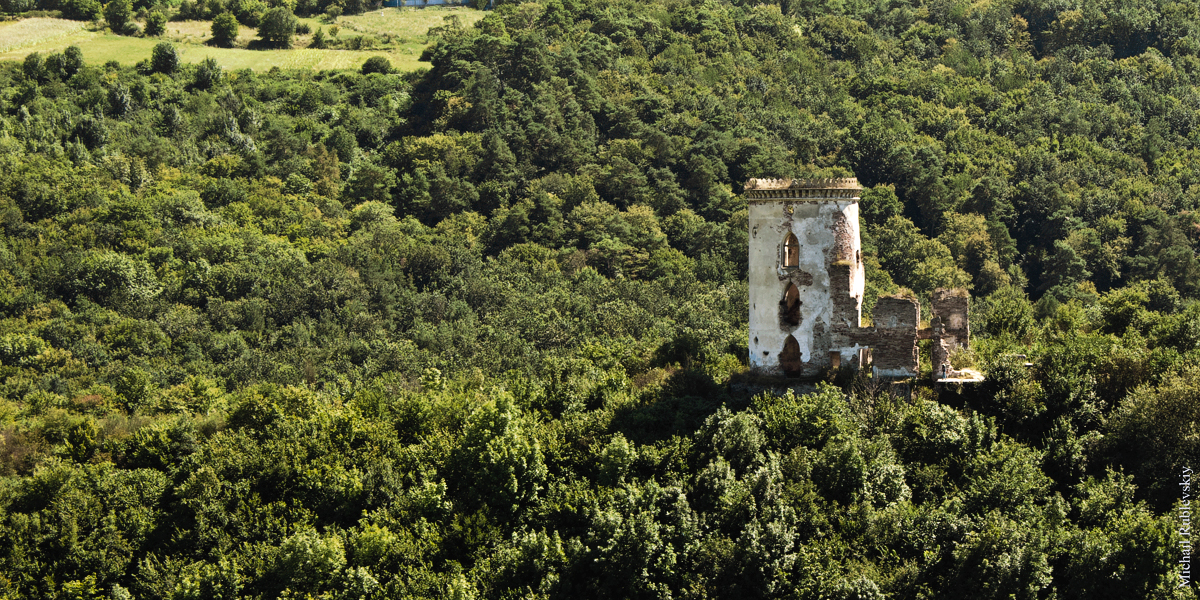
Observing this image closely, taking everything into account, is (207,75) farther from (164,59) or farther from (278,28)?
(278,28)

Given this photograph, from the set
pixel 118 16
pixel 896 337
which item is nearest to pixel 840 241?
pixel 896 337

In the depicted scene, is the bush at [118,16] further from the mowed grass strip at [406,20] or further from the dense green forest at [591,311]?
the mowed grass strip at [406,20]

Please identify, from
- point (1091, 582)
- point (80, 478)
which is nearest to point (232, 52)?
point (80, 478)

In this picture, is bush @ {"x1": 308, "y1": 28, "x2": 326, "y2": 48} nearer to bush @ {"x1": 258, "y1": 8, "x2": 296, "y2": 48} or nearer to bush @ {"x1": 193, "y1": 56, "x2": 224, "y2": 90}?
bush @ {"x1": 258, "y1": 8, "x2": 296, "y2": 48}

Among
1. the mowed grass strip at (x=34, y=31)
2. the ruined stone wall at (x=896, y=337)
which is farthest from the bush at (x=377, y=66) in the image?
the ruined stone wall at (x=896, y=337)

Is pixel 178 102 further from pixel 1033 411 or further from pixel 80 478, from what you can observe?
pixel 1033 411

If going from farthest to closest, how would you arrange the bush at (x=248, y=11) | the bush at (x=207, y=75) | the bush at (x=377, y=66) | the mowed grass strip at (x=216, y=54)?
the bush at (x=248, y=11) → the bush at (x=377, y=66) → the mowed grass strip at (x=216, y=54) → the bush at (x=207, y=75)
